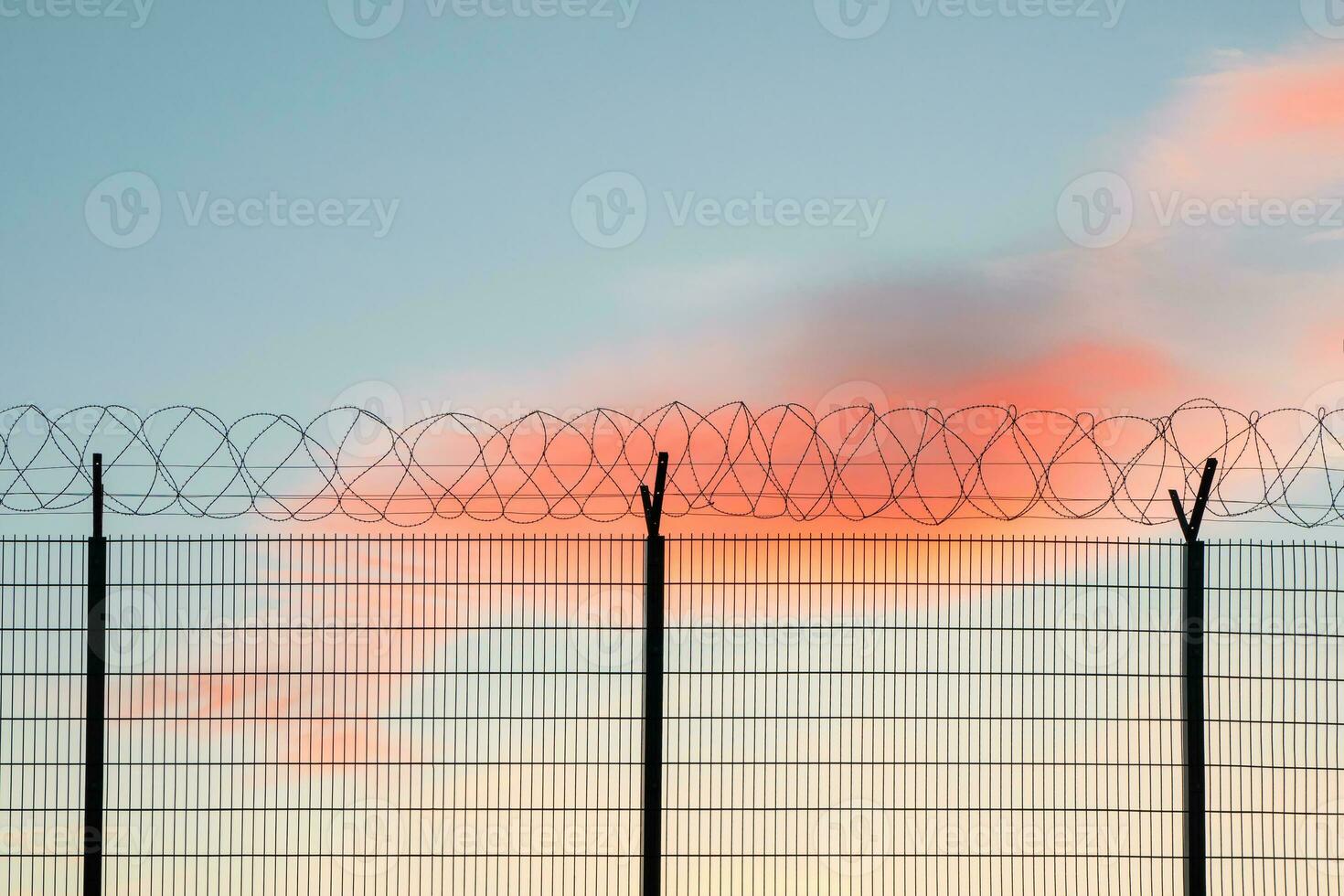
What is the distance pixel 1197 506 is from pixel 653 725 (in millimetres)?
4799

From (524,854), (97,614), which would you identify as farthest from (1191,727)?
(97,614)

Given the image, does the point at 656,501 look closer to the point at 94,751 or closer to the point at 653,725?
the point at 653,725

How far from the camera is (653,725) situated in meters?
11.1

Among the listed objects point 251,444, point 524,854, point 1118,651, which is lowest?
point 524,854

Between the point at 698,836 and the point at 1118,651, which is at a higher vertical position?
the point at 1118,651

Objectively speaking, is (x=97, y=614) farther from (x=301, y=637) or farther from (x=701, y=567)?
(x=701, y=567)

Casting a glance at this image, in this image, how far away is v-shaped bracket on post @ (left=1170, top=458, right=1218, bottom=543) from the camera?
11.4 meters

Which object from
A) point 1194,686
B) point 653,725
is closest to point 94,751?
point 653,725

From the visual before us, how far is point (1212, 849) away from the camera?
11500mm

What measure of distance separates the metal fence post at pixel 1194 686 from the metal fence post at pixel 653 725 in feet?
14.1

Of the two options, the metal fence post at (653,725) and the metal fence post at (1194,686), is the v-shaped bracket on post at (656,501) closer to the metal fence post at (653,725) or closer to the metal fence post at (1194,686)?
the metal fence post at (653,725)

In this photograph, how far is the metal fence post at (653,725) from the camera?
36.4 feet

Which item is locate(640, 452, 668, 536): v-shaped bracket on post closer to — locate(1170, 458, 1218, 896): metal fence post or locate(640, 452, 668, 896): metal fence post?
locate(640, 452, 668, 896): metal fence post

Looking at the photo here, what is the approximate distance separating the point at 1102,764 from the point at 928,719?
148 cm
